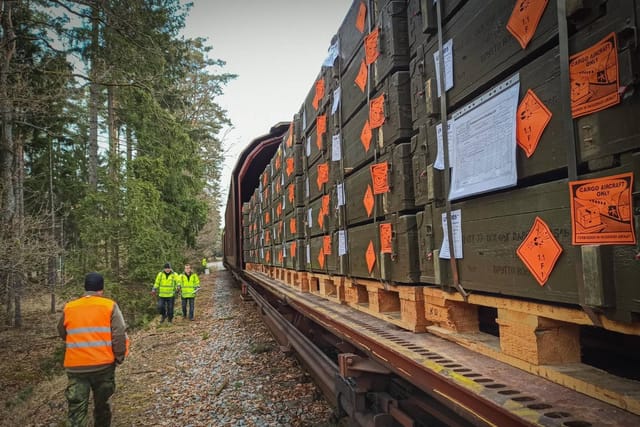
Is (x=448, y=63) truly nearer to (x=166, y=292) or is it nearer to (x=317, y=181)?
(x=317, y=181)

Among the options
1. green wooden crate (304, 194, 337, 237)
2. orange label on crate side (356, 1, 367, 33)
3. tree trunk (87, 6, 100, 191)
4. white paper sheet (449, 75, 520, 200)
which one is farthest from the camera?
tree trunk (87, 6, 100, 191)

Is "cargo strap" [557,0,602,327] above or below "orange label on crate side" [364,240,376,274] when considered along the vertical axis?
above

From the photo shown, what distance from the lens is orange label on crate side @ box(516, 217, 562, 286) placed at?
5.36 feet

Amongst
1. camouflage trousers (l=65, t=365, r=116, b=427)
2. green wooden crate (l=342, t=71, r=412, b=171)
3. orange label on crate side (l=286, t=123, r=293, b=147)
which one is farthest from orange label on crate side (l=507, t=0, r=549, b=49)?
orange label on crate side (l=286, t=123, r=293, b=147)

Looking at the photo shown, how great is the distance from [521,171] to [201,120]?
29.6 m

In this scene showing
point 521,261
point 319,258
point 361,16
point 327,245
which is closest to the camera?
point 521,261

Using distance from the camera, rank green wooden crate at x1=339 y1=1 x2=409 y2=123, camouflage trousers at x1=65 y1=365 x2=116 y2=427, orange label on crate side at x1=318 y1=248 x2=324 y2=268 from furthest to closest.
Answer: orange label on crate side at x1=318 y1=248 x2=324 y2=268
camouflage trousers at x1=65 y1=365 x2=116 y2=427
green wooden crate at x1=339 y1=1 x2=409 y2=123

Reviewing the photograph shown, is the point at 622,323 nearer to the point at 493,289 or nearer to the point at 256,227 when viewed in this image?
the point at 493,289

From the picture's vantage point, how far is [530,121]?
176 centimetres

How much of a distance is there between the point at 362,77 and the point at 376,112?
20.6 inches

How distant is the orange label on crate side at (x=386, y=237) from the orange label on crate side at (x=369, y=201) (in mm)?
288

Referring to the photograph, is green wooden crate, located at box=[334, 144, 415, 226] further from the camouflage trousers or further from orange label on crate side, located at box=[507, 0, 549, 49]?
the camouflage trousers

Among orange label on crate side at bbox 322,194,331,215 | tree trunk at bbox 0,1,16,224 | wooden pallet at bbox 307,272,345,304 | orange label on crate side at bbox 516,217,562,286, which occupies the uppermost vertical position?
tree trunk at bbox 0,1,16,224

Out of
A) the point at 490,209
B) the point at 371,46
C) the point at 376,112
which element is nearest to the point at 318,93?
the point at 371,46
